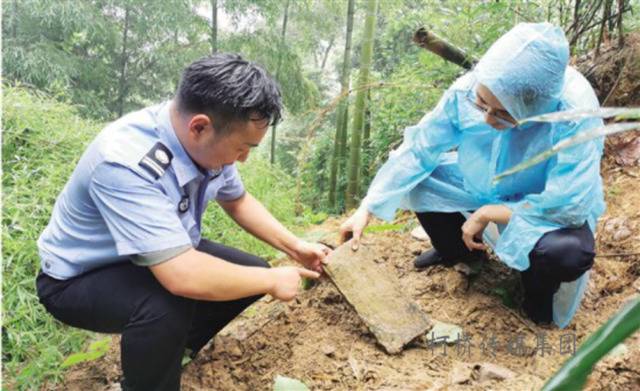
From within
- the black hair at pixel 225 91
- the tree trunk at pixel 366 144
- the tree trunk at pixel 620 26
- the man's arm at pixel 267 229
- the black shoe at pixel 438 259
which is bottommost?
the tree trunk at pixel 366 144

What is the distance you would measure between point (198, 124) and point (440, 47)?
2.16 metres

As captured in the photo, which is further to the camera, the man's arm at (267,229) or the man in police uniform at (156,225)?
the man's arm at (267,229)

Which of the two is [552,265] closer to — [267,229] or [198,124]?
[267,229]

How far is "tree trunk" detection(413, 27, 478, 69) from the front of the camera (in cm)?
294

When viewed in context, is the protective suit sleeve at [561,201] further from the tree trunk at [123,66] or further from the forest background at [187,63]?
the tree trunk at [123,66]

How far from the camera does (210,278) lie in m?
1.33

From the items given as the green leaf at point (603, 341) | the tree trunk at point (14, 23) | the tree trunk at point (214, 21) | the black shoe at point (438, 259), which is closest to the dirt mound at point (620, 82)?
the black shoe at point (438, 259)

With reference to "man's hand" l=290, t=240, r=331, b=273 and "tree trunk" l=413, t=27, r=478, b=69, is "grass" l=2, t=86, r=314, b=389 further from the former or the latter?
"tree trunk" l=413, t=27, r=478, b=69

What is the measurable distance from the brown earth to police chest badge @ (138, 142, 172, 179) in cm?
79

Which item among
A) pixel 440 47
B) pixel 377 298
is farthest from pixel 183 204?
pixel 440 47

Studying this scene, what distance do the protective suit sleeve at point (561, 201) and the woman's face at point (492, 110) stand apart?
0.56 ft

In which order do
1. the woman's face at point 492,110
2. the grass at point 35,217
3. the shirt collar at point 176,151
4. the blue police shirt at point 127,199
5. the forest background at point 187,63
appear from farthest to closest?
the forest background at point 187,63
the grass at point 35,217
the woman's face at point 492,110
the shirt collar at point 176,151
the blue police shirt at point 127,199

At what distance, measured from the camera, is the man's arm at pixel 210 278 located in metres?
1.30

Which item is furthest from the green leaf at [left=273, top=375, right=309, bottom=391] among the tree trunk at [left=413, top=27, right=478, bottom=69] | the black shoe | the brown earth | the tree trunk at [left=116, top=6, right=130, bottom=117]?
the tree trunk at [left=116, top=6, right=130, bottom=117]
